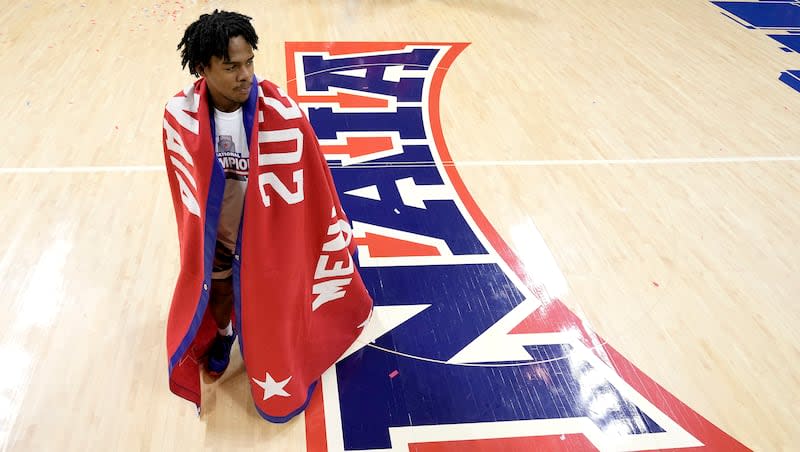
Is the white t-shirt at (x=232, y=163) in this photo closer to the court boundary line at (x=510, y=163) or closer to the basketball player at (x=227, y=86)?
the basketball player at (x=227, y=86)

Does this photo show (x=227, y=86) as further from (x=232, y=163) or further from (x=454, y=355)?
(x=454, y=355)

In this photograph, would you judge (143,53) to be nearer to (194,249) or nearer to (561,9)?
(194,249)

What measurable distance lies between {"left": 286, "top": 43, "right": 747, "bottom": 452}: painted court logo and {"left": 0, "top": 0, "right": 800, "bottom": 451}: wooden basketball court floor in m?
0.13

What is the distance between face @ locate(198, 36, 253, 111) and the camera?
1.84 m

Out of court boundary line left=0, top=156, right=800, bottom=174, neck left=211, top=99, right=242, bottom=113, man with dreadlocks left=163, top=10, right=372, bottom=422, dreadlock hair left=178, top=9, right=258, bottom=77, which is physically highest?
dreadlock hair left=178, top=9, right=258, bottom=77

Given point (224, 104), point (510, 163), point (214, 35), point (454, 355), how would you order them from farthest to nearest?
1. point (510, 163)
2. point (454, 355)
3. point (224, 104)
4. point (214, 35)

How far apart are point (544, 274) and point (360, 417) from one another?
49.4 inches

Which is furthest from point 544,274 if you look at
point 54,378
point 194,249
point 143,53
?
point 143,53

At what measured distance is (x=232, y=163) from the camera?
204cm

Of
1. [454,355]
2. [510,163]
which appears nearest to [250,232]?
[454,355]

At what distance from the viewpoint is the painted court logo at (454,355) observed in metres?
2.44

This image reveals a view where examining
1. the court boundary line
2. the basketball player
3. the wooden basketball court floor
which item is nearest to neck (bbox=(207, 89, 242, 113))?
the basketball player

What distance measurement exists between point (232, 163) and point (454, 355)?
1274 mm

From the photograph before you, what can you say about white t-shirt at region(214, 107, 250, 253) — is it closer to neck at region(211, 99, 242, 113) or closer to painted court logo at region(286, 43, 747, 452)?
neck at region(211, 99, 242, 113)
